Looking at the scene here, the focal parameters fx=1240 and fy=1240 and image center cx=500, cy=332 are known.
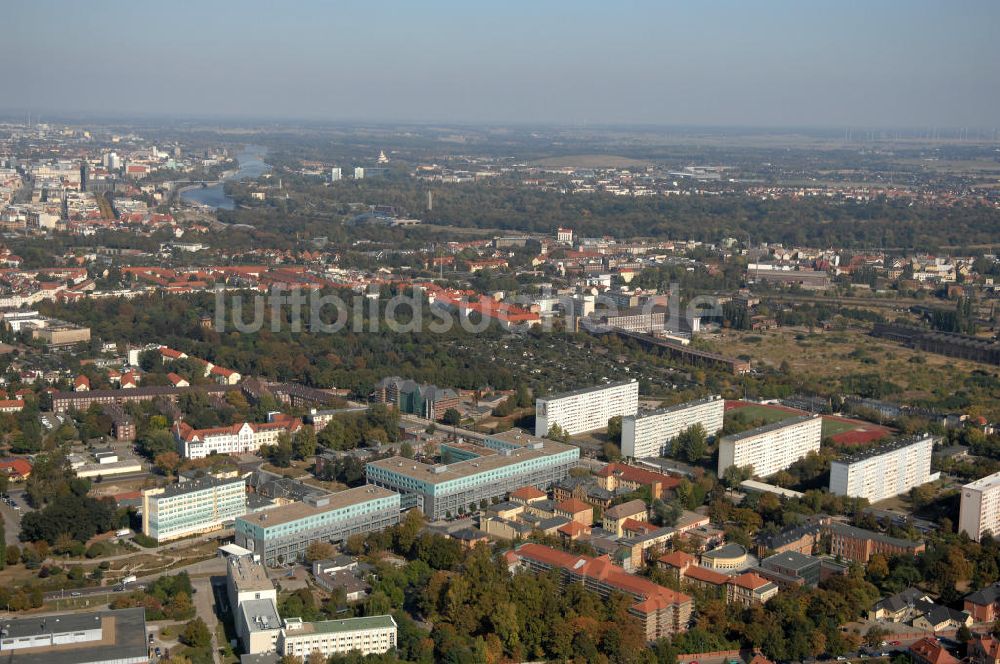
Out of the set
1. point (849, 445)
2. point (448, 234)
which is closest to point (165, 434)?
point (849, 445)

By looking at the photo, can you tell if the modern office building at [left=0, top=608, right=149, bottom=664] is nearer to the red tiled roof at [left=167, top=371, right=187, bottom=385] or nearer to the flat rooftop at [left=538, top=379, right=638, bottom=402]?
the flat rooftop at [left=538, top=379, right=638, bottom=402]

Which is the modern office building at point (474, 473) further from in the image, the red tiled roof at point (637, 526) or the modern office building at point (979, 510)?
the modern office building at point (979, 510)

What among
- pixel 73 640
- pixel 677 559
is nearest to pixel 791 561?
pixel 677 559

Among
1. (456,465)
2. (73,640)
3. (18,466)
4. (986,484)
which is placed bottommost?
(18,466)

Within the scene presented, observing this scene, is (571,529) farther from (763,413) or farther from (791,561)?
(763,413)

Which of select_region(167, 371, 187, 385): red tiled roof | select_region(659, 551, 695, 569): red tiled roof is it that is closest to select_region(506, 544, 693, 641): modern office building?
select_region(659, 551, 695, 569): red tiled roof

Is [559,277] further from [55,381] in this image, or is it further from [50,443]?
[50,443]
